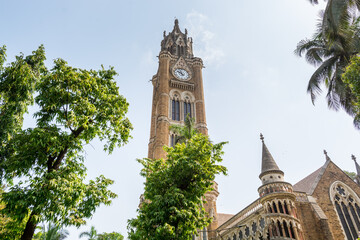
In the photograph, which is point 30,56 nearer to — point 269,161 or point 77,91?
point 77,91

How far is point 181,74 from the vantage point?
42469 mm

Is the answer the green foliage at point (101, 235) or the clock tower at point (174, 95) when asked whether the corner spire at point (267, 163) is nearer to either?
the clock tower at point (174, 95)

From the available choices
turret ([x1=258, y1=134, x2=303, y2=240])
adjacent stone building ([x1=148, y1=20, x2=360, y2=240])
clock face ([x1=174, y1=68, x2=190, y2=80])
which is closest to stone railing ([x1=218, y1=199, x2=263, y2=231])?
adjacent stone building ([x1=148, y1=20, x2=360, y2=240])

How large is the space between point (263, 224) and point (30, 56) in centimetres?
1636

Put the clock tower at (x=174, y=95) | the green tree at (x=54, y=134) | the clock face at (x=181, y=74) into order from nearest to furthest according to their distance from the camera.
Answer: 1. the green tree at (x=54, y=134)
2. the clock tower at (x=174, y=95)
3. the clock face at (x=181, y=74)

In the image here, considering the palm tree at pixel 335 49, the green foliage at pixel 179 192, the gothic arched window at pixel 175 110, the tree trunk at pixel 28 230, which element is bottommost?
the tree trunk at pixel 28 230

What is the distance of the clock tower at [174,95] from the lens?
34656 mm

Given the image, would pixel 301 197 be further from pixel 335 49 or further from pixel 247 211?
pixel 335 49

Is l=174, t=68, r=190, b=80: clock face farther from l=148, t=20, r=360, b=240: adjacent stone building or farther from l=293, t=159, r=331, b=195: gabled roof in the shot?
l=293, t=159, r=331, b=195: gabled roof

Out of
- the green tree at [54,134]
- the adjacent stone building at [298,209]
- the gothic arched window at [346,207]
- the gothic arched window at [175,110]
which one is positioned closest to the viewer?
the green tree at [54,134]

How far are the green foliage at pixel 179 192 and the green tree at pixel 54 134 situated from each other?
2.41m

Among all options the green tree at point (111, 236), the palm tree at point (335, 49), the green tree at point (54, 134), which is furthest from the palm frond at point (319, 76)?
the green tree at point (111, 236)

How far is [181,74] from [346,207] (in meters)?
28.8

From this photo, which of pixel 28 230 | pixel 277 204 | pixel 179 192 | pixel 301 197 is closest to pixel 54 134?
pixel 28 230
